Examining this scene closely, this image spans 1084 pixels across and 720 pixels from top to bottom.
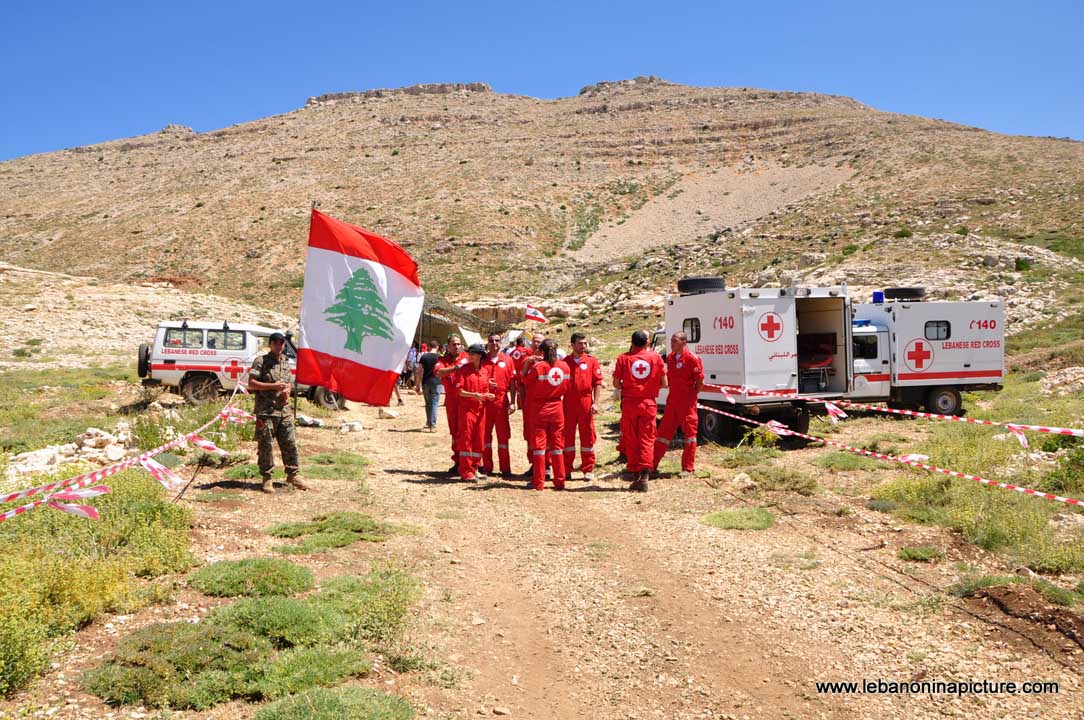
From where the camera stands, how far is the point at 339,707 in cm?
409

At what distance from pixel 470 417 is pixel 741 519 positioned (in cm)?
406

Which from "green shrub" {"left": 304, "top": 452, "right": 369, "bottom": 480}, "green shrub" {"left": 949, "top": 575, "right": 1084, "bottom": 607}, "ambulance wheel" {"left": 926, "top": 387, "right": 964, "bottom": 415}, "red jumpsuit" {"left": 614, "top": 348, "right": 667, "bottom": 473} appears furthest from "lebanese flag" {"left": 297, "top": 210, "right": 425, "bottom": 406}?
"ambulance wheel" {"left": 926, "top": 387, "right": 964, "bottom": 415}

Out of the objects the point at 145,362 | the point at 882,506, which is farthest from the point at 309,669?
the point at 145,362

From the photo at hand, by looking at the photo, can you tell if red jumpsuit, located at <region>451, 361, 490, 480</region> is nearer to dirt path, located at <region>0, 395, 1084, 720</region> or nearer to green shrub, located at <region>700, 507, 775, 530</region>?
dirt path, located at <region>0, 395, 1084, 720</region>

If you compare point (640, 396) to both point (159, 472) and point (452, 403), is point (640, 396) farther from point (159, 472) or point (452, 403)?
point (159, 472)

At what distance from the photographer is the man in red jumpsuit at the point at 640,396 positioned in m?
10.2

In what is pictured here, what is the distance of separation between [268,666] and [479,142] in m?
88.3

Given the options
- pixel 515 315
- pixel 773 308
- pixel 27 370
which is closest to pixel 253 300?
pixel 515 315

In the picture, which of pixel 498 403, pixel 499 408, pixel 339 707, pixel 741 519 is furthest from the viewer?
pixel 499 408

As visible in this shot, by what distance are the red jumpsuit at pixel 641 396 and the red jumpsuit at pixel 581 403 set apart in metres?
0.57

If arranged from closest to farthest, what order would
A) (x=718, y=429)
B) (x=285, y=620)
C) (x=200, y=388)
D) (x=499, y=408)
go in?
(x=285, y=620) < (x=499, y=408) < (x=718, y=429) < (x=200, y=388)

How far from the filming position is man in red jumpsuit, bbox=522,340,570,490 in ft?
33.8

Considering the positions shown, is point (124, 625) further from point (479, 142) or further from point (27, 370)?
point (479, 142)
